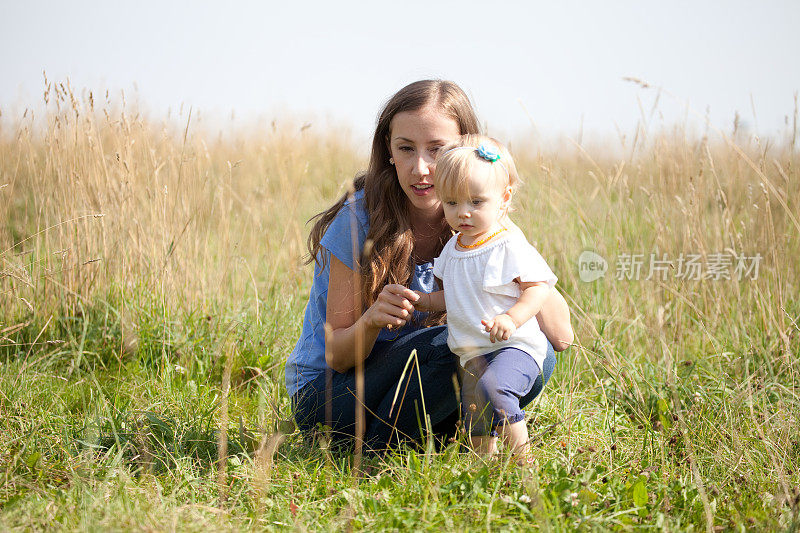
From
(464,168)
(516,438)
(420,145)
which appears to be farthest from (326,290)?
(516,438)

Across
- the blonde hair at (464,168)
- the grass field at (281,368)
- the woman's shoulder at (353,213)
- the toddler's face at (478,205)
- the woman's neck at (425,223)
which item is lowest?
the grass field at (281,368)

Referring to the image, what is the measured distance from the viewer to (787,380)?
2.55 meters

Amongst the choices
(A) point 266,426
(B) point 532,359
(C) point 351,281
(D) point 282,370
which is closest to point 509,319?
(B) point 532,359

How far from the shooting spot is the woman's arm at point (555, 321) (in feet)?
6.66

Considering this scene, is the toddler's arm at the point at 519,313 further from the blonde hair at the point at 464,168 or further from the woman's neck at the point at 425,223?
the woman's neck at the point at 425,223

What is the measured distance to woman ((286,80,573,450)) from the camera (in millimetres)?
2051

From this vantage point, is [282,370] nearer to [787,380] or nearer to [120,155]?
[120,155]

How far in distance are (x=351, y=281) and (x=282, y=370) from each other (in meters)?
0.86

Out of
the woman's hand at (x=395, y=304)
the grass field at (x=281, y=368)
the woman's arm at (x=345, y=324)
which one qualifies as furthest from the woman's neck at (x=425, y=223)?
the grass field at (x=281, y=368)

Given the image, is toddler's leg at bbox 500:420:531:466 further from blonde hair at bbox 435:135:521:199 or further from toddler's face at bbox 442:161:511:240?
blonde hair at bbox 435:135:521:199

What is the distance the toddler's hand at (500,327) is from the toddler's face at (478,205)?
285 millimetres

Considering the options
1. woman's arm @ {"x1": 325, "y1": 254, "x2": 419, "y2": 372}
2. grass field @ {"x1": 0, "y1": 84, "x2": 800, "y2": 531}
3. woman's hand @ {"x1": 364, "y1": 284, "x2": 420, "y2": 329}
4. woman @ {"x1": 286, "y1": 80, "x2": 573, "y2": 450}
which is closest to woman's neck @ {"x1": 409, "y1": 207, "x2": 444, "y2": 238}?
woman @ {"x1": 286, "y1": 80, "x2": 573, "y2": 450}

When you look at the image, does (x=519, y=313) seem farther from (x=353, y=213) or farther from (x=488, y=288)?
(x=353, y=213)

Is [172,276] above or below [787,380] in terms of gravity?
above
